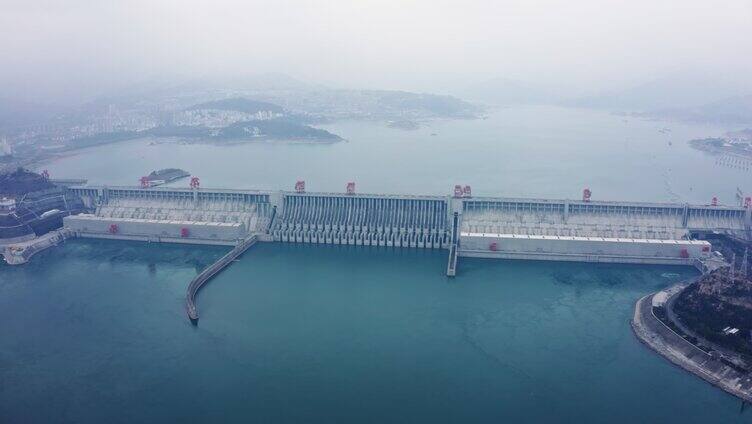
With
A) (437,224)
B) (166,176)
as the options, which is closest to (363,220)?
(437,224)

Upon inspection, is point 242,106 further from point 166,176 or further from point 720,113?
point 720,113

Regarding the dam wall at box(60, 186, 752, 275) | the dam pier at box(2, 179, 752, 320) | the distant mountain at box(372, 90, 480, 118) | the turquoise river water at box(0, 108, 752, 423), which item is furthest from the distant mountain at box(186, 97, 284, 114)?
the turquoise river water at box(0, 108, 752, 423)

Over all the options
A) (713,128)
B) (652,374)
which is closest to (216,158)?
(652,374)

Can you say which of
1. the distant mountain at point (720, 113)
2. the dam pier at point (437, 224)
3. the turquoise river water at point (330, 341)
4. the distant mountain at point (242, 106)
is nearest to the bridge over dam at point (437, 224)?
the dam pier at point (437, 224)

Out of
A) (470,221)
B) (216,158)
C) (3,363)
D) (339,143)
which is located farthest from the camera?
(339,143)

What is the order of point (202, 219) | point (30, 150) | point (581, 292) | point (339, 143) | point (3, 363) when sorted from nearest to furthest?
1. point (3, 363)
2. point (581, 292)
3. point (202, 219)
4. point (30, 150)
5. point (339, 143)

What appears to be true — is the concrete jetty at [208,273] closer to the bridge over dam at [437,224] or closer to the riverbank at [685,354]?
the bridge over dam at [437,224]

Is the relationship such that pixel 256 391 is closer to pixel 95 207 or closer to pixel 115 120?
pixel 95 207
